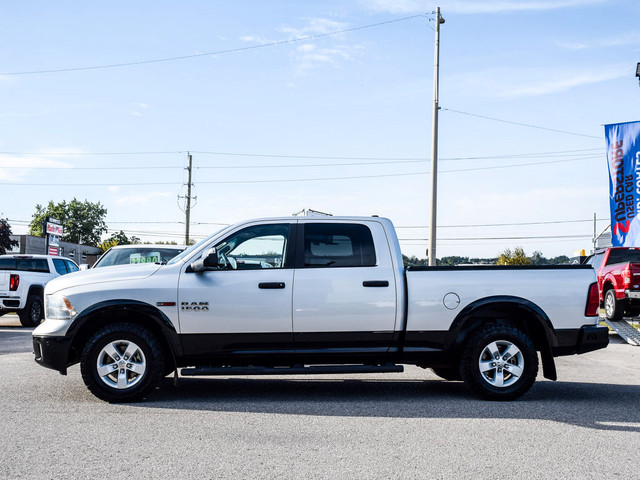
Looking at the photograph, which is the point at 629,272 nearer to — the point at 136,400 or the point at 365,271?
the point at 365,271

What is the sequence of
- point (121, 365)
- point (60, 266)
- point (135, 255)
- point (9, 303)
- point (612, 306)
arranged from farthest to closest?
point (60, 266), point (612, 306), point (9, 303), point (135, 255), point (121, 365)

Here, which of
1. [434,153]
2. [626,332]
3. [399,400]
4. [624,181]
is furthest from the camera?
[434,153]

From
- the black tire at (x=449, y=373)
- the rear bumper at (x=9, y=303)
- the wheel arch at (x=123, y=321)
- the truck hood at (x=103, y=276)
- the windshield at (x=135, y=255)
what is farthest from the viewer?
the rear bumper at (x=9, y=303)

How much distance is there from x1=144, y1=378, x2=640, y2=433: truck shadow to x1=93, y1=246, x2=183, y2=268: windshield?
15.9 feet

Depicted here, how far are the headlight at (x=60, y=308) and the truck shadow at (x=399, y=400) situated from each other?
4.05 ft

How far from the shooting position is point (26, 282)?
684 inches

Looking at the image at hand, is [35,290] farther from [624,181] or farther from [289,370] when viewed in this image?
[624,181]

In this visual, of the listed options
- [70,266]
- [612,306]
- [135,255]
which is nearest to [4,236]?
[70,266]

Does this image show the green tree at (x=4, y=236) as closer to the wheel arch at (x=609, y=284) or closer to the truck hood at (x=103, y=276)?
the wheel arch at (x=609, y=284)

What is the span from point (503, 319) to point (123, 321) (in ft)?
13.7

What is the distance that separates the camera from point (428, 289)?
7.33 meters

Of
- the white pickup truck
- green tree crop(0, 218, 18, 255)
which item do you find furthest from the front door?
green tree crop(0, 218, 18, 255)

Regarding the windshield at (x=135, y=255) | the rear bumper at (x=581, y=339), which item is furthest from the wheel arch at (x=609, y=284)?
the windshield at (x=135, y=255)

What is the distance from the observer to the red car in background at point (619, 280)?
16.2 meters
